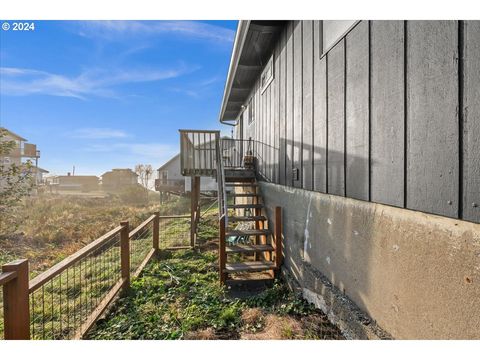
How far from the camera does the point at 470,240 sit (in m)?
1.17

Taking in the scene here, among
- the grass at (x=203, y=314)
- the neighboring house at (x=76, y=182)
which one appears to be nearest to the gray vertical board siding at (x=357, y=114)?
the grass at (x=203, y=314)

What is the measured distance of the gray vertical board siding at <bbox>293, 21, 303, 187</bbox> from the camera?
3.42 metres

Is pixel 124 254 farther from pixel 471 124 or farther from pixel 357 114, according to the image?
pixel 471 124

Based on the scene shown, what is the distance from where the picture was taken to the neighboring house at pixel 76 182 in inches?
1213

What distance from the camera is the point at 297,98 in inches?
140

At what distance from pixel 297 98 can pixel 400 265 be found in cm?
264

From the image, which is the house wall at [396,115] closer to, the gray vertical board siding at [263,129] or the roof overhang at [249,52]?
the roof overhang at [249,52]

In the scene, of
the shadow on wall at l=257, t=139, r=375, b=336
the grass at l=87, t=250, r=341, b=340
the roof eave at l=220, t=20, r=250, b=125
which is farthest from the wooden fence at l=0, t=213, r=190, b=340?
the roof eave at l=220, t=20, r=250, b=125

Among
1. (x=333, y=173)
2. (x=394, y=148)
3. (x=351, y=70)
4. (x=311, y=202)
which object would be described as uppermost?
(x=351, y=70)

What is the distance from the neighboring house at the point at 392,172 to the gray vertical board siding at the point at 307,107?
0.01 meters

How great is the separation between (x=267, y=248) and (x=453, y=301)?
3001mm

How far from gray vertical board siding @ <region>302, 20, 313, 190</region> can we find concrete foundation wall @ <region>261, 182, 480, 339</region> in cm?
41
